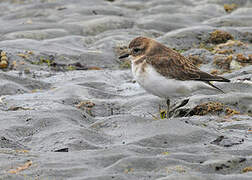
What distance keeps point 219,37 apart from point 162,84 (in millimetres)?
5103

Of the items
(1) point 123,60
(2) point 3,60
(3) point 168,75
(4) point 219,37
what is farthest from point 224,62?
(2) point 3,60

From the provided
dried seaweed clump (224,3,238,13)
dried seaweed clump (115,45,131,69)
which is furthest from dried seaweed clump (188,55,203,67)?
dried seaweed clump (224,3,238,13)

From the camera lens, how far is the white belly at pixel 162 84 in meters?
6.22

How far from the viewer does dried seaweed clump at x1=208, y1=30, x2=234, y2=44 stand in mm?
10867

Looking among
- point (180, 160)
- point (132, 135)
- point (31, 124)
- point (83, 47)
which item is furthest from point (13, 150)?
point (83, 47)

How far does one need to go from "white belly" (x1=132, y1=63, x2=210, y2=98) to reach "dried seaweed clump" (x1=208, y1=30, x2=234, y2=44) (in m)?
4.70

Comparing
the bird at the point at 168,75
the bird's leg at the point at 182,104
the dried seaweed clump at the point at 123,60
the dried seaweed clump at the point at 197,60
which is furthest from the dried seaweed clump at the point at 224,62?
the bird at the point at 168,75

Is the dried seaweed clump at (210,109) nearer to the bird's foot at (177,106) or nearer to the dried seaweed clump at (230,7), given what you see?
the bird's foot at (177,106)

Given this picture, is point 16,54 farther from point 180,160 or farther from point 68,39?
point 180,160

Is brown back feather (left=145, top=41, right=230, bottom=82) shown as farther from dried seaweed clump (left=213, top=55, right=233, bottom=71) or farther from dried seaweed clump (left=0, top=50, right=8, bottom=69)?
dried seaweed clump (left=0, top=50, right=8, bottom=69)

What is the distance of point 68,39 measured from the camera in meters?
11.2

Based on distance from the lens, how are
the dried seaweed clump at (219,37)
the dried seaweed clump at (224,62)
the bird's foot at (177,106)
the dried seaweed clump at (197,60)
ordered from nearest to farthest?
the bird's foot at (177,106) → the dried seaweed clump at (224,62) → the dried seaweed clump at (197,60) → the dried seaweed clump at (219,37)

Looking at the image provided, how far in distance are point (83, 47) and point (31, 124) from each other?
17.0ft

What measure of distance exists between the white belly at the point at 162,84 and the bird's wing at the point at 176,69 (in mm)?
64
